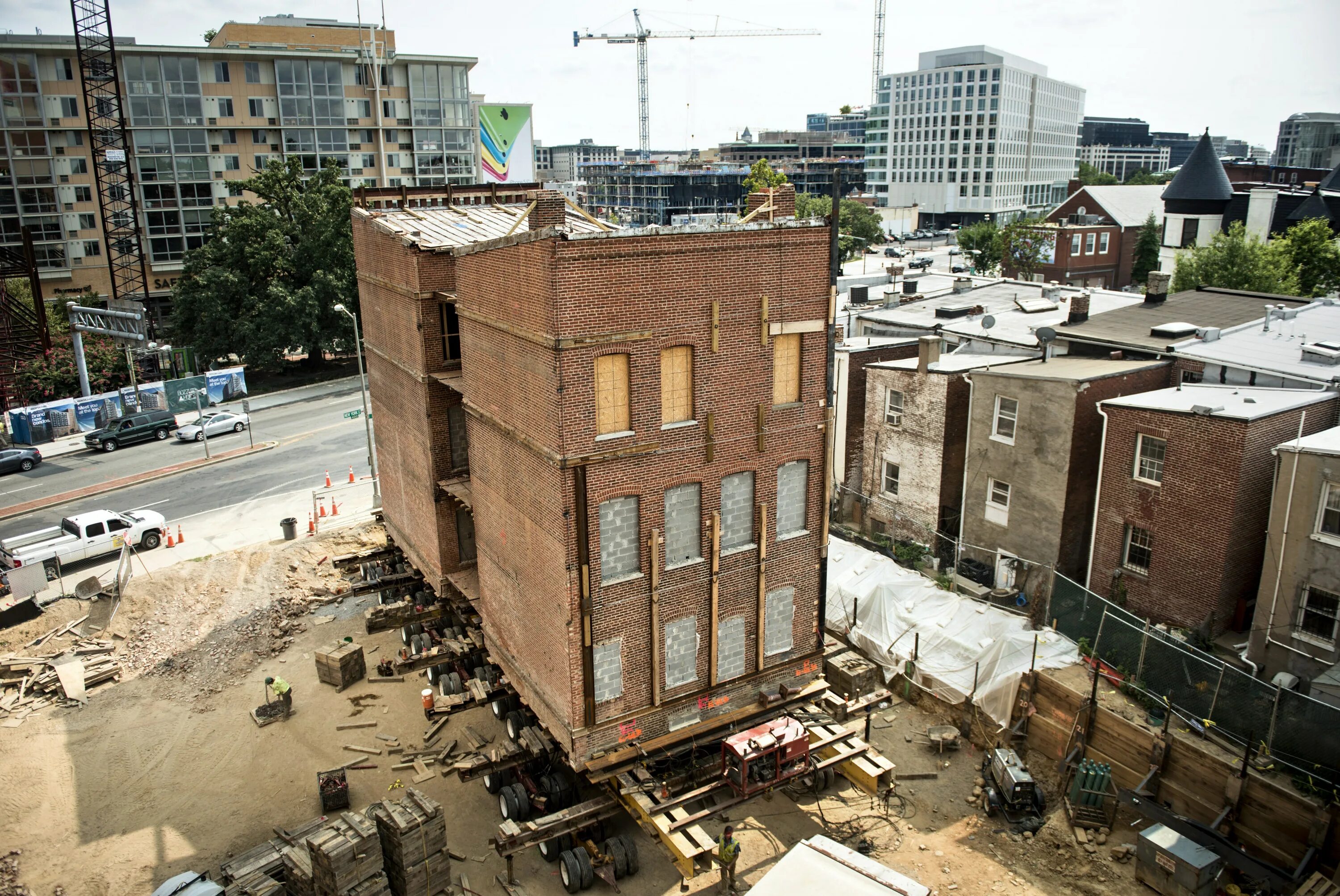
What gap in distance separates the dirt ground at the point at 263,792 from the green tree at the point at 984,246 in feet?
259

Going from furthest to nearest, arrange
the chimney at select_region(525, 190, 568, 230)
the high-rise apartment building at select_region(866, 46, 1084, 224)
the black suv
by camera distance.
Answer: the high-rise apartment building at select_region(866, 46, 1084, 224), the black suv, the chimney at select_region(525, 190, 568, 230)

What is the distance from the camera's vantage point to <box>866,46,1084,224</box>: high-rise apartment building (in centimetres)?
17825

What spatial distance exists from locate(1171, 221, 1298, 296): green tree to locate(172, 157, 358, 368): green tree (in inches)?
2279

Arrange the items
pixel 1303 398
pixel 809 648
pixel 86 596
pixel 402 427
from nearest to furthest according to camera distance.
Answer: pixel 809 648, pixel 1303 398, pixel 402 427, pixel 86 596

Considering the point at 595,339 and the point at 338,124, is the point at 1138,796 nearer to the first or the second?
the point at 595,339

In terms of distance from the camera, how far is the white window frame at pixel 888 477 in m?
36.1

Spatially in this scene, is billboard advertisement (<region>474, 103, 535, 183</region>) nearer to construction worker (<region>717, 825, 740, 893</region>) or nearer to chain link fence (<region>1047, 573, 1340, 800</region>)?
chain link fence (<region>1047, 573, 1340, 800</region>)

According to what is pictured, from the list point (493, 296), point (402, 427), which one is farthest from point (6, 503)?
point (493, 296)

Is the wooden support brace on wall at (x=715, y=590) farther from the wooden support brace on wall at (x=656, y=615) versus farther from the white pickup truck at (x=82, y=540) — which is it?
the white pickup truck at (x=82, y=540)

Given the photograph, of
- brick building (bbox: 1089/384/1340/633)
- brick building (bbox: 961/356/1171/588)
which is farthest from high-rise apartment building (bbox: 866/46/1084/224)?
brick building (bbox: 1089/384/1340/633)

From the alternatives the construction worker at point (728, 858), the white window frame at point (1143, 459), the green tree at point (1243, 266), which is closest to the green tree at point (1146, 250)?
the green tree at point (1243, 266)

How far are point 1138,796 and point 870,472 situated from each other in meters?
17.7

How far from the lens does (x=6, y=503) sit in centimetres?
4412

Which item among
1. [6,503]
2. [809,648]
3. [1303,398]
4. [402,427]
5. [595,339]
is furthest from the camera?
[6,503]
